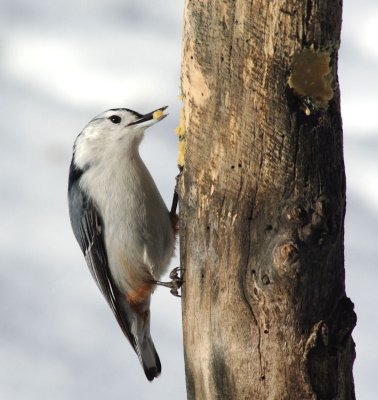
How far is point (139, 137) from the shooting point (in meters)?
Result: 4.00

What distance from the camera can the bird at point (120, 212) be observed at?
12.7 ft

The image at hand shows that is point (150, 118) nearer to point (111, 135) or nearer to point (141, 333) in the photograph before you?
point (111, 135)

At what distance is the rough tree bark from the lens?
116 inches

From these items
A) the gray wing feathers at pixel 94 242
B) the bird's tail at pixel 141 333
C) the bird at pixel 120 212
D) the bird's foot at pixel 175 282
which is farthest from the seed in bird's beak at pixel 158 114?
the bird's tail at pixel 141 333

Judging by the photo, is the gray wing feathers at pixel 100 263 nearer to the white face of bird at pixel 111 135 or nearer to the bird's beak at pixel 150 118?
the white face of bird at pixel 111 135

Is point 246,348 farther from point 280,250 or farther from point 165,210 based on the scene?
point 165,210

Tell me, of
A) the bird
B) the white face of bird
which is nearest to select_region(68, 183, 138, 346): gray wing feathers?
the bird

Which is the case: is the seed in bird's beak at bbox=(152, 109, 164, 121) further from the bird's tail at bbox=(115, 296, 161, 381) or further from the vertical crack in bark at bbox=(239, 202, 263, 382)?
the vertical crack in bark at bbox=(239, 202, 263, 382)

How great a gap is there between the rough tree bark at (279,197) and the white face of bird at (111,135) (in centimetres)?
94

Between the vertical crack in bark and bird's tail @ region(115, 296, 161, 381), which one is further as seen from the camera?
bird's tail @ region(115, 296, 161, 381)

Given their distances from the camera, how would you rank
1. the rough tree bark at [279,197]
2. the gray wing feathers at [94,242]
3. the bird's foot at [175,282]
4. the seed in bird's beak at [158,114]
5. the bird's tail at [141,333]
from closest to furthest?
the rough tree bark at [279,197]
the bird's foot at [175,282]
the seed in bird's beak at [158,114]
the gray wing feathers at [94,242]
the bird's tail at [141,333]

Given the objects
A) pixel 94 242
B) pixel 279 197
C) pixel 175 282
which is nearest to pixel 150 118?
pixel 94 242

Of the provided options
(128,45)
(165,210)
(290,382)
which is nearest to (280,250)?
(290,382)

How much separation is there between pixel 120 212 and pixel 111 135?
1.01ft
